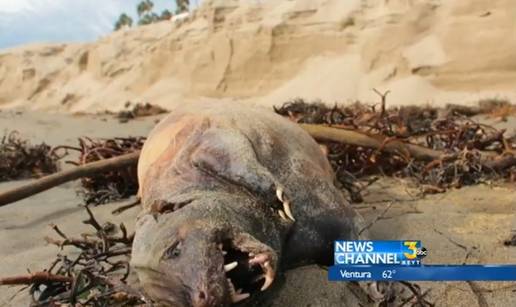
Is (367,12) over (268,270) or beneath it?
beneath

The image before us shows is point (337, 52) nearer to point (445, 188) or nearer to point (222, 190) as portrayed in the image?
point (445, 188)

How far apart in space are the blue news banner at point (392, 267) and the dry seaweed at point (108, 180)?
2.82 m

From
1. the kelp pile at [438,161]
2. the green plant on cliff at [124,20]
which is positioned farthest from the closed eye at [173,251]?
the green plant on cliff at [124,20]

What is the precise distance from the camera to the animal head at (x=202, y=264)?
163cm

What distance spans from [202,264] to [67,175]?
2.50m

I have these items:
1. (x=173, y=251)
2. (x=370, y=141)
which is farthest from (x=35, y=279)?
(x=370, y=141)

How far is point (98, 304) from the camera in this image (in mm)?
2057

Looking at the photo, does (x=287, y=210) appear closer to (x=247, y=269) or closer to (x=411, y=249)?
(x=247, y=269)

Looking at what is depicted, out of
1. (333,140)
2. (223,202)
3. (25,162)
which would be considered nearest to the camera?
(223,202)

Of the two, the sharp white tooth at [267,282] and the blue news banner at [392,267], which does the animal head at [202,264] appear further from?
the blue news banner at [392,267]

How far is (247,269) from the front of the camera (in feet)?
5.67

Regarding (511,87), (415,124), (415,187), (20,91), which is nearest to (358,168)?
(415,187)

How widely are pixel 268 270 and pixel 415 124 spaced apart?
16.0 feet

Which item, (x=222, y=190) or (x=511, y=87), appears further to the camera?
(x=511, y=87)
